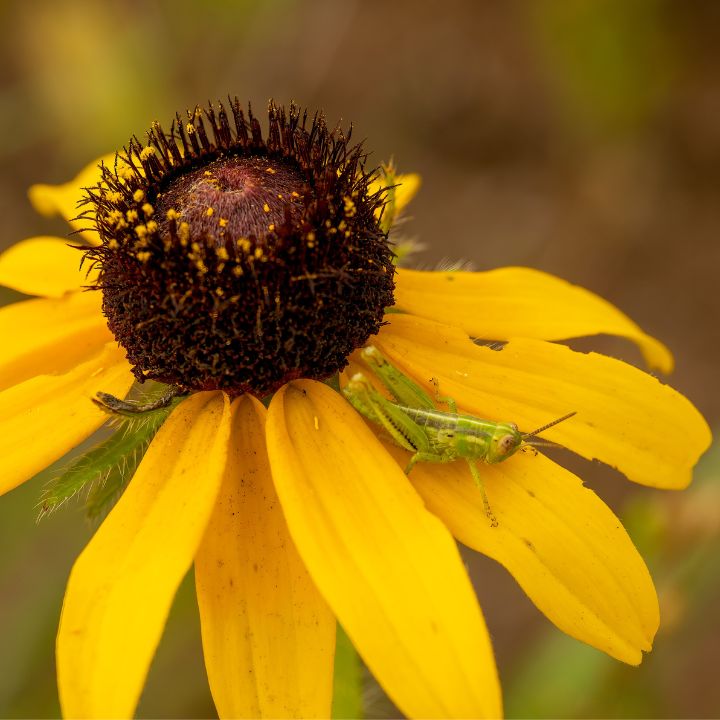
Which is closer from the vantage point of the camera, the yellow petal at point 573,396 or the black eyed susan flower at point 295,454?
the black eyed susan flower at point 295,454

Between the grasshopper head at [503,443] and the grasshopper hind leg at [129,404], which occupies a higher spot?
the grasshopper hind leg at [129,404]

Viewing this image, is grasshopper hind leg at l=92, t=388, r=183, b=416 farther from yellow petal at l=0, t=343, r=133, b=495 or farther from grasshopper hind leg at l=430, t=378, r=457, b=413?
grasshopper hind leg at l=430, t=378, r=457, b=413

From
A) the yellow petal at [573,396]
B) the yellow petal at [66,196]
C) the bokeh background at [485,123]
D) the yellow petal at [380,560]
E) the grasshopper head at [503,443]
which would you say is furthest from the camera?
the bokeh background at [485,123]

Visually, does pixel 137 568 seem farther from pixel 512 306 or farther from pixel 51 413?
pixel 512 306

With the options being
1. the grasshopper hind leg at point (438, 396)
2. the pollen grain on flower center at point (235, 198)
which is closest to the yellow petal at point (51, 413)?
the pollen grain on flower center at point (235, 198)

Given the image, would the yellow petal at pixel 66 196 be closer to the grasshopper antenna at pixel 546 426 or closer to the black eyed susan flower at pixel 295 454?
the black eyed susan flower at pixel 295 454

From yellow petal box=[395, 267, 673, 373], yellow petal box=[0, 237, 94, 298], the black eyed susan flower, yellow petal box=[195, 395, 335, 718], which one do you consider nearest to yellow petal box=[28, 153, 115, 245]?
yellow petal box=[0, 237, 94, 298]

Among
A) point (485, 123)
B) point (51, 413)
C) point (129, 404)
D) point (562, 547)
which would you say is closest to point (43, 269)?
point (51, 413)
